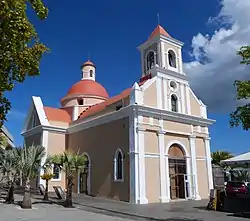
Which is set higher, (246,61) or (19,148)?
(246,61)

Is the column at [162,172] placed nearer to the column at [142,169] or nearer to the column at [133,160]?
the column at [142,169]

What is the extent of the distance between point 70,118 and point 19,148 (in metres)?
13.9

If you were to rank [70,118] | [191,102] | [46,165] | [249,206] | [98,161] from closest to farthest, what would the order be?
1. [249,206]
2. [46,165]
3. [98,161]
4. [191,102]
5. [70,118]

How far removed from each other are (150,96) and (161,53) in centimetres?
474

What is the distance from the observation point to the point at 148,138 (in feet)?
74.8

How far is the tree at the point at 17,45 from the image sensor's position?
489cm

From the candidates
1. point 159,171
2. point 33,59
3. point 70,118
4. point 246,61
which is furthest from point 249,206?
point 70,118

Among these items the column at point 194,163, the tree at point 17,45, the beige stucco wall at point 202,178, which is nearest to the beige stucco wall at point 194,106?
the column at point 194,163

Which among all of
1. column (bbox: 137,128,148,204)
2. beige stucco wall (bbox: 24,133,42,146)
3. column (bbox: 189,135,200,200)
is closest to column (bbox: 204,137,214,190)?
column (bbox: 189,135,200,200)

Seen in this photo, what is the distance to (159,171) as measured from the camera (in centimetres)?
2272

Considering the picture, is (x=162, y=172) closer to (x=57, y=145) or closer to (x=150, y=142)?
(x=150, y=142)

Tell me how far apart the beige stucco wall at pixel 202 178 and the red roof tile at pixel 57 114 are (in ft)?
47.5

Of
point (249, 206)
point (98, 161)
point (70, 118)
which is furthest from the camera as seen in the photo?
point (70, 118)

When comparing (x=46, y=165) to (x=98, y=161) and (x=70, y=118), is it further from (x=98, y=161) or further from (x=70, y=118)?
(x=70, y=118)
